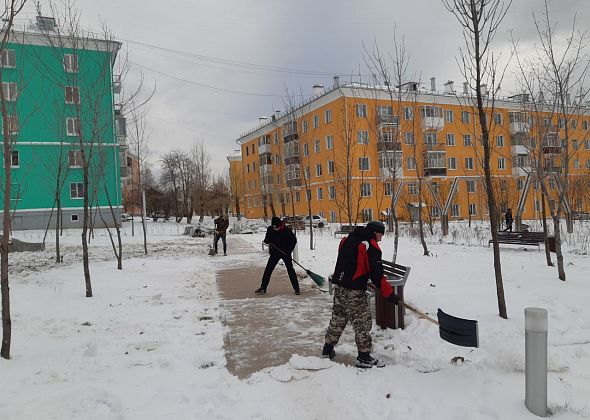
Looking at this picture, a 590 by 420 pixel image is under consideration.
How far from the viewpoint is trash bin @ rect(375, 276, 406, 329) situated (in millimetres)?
5457

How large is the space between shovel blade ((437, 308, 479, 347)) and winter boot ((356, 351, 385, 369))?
70 cm

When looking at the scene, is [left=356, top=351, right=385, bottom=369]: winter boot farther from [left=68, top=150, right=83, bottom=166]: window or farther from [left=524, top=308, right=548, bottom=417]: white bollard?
[left=68, top=150, right=83, bottom=166]: window

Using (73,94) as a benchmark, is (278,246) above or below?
below

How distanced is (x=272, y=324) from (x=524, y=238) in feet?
32.2

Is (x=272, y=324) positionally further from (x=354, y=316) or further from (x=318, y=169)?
(x=318, y=169)

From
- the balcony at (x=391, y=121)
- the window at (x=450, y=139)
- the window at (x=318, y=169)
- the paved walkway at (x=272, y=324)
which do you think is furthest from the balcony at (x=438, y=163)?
the paved walkway at (x=272, y=324)

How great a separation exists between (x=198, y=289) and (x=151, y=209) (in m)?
56.5

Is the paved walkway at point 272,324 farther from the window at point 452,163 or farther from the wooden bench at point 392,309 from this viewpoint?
the window at point 452,163

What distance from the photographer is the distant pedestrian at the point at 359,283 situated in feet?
14.5

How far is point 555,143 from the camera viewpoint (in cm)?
1037

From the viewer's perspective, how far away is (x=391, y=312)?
18.0 ft

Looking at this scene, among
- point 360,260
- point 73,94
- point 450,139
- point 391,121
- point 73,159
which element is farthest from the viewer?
point 450,139

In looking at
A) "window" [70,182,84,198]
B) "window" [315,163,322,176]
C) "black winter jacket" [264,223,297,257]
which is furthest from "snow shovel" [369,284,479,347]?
"window" [315,163,322,176]

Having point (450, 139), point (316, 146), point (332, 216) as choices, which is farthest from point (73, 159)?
point (450, 139)
